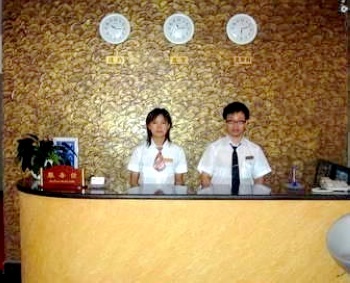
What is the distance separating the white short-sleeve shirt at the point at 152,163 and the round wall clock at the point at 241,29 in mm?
1300

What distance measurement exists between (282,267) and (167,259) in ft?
2.44

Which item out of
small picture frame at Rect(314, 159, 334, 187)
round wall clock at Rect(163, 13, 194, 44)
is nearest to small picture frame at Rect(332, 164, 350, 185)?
small picture frame at Rect(314, 159, 334, 187)

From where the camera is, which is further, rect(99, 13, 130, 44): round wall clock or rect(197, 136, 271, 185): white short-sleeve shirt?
rect(99, 13, 130, 44): round wall clock

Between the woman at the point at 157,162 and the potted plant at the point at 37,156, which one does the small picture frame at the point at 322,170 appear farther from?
the potted plant at the point at 37,156

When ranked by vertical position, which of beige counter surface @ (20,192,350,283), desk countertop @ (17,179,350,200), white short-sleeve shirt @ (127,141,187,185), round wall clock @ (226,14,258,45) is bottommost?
beige counter surface @ (20,192,350,283)

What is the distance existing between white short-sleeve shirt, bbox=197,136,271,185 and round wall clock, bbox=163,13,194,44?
117cm

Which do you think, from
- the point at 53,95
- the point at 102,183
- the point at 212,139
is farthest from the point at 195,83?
the point at 102,183

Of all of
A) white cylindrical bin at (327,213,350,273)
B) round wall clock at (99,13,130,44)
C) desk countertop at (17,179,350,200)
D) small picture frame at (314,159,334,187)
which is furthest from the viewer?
round wall clock at (99,13,130,44)

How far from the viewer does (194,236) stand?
3328 mm

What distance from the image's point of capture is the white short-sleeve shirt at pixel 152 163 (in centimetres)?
407

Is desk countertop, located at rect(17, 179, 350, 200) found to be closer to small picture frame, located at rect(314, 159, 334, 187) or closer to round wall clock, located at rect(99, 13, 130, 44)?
small picture frame, located at rect(314, 159, 334, 187)

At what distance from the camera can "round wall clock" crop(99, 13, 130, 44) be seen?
473 cm

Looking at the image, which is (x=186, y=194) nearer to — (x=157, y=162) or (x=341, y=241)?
(x=157, y=162)

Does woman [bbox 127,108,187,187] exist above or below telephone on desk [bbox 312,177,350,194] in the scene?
above
